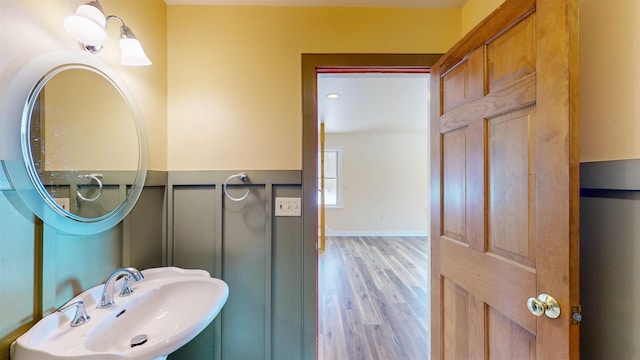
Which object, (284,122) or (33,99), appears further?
(284,122)

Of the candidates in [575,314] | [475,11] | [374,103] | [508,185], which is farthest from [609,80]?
[374,103]

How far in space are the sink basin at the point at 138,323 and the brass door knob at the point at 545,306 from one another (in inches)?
44.3

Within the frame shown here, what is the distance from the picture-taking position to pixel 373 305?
2598mm

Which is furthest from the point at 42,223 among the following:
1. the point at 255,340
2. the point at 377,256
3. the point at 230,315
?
the point at 377,256

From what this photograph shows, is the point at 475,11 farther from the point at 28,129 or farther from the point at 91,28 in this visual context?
the point at 28,129

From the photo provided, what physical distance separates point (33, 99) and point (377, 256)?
14.3 ft

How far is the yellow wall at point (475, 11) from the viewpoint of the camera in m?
1.22

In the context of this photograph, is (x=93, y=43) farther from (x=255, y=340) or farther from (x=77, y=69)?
(x=255, y=340)

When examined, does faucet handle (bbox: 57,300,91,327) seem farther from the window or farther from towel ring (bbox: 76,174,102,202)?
the window

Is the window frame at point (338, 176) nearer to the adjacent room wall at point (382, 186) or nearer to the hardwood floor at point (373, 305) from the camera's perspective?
the adjacent room wall at point (382, 186)

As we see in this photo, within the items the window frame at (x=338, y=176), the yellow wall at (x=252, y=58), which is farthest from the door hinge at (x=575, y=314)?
the window frame at (x=338, y=176)

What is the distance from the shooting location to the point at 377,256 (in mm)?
4312

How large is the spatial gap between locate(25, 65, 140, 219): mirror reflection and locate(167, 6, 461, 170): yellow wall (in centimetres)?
35

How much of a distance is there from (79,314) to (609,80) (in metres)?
1.92
